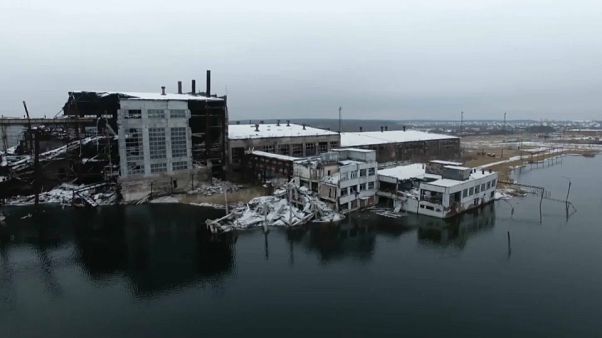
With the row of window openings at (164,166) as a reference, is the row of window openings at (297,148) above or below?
above

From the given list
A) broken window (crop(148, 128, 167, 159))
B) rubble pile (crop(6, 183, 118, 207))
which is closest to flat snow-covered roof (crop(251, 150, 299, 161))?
broken window (crop(148, 128, 167, 159))

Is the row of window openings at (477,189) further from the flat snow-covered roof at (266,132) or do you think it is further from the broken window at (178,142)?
the broken window at (178,142)

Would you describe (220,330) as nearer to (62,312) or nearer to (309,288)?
(309,288)

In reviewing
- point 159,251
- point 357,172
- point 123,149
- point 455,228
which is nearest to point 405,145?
point 357,172

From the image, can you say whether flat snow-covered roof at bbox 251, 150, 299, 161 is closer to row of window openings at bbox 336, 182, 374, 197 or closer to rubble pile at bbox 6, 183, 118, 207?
row of window openings at bbox 336, 182, 374, 197

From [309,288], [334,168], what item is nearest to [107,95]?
[334,168]

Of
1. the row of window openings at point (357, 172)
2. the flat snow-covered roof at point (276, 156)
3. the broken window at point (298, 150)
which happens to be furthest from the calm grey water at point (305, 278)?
the broken window at point (298, 150)
